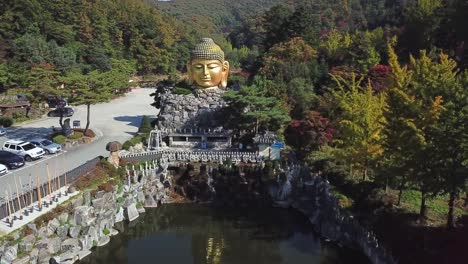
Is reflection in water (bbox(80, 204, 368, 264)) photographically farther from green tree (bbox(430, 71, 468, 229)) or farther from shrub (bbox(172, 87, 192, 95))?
shrub (bbox(172, 87, 192, 95))

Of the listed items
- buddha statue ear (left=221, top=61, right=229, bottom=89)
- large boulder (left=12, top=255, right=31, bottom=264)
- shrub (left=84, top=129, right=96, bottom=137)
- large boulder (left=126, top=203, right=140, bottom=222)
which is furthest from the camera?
buddha statue ear (left=221, top=61, right=229, bottom=89)

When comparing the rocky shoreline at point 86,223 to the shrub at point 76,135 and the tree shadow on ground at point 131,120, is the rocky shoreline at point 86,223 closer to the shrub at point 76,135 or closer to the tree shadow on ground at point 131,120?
the shrub at point 76,135

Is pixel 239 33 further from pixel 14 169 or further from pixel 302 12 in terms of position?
pixel 14 169

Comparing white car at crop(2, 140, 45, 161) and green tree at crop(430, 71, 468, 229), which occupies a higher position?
green tree at crop(430, 71, 468, 229)

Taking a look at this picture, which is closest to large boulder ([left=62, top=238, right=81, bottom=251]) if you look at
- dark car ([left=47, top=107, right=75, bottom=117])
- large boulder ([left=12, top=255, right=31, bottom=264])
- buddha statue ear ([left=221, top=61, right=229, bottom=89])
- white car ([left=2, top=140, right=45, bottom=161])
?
large boulder ([left=12, top=255, right=31, bottom=264])

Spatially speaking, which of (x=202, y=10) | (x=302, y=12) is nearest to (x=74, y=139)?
(x=302, y=12)

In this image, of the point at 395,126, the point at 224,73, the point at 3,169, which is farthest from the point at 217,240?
the point at 224,73

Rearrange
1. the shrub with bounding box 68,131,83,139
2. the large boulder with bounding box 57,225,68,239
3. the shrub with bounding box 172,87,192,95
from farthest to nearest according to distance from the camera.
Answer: the shrub with bounding box 172,87,192,95, the shrub with bounding box 68,131,83,139, the large boulder with bounding box 57,225,68,239
